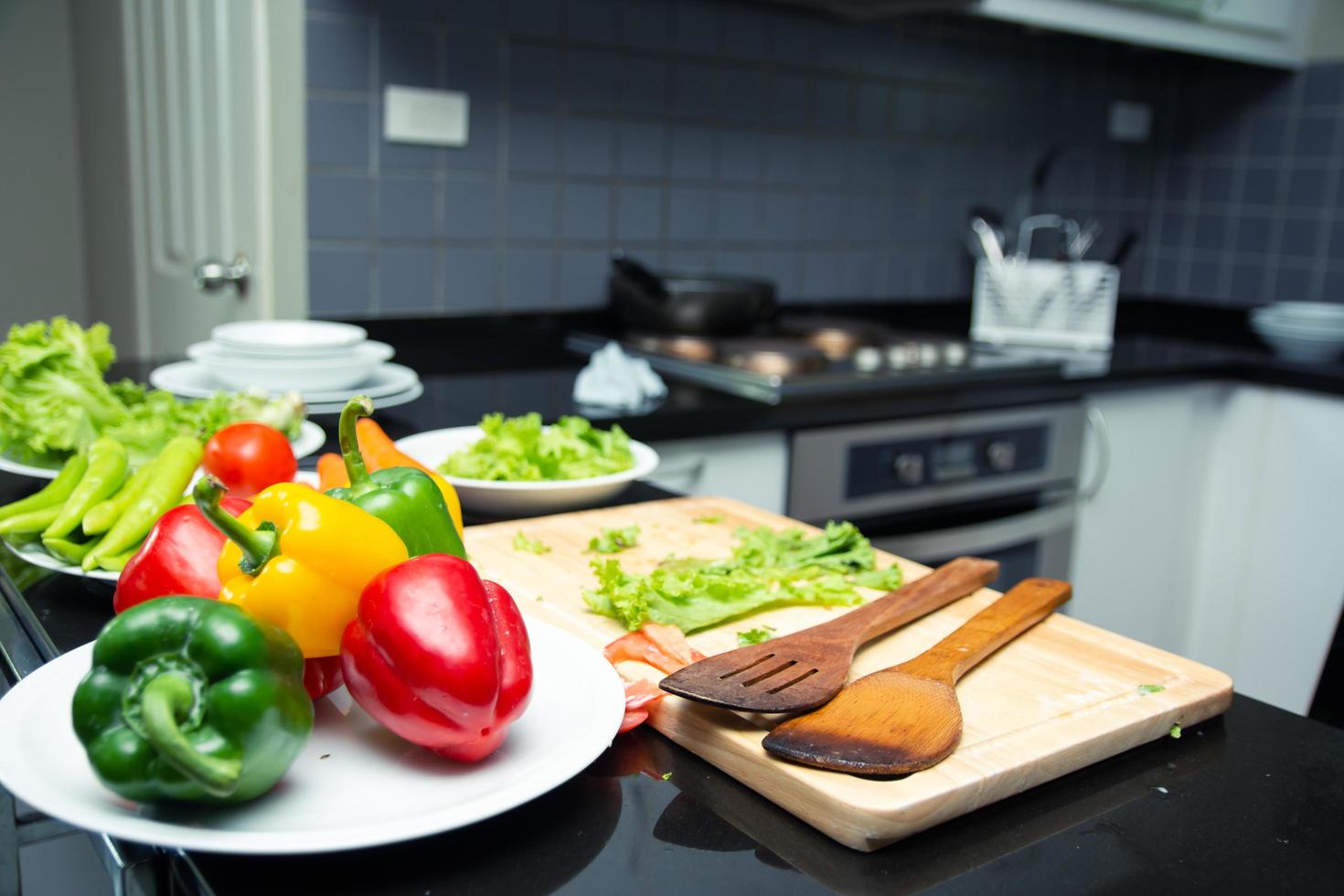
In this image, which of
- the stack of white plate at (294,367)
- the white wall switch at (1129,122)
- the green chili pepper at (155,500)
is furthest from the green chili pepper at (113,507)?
the white wall switch at (1129,122)

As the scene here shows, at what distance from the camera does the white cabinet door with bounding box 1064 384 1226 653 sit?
2.13m

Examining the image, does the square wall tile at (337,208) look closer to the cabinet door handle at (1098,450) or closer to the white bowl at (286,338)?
the white bowl at (286,338)

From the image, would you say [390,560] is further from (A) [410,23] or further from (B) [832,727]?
(A) [410,23]

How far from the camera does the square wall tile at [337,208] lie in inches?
75.1

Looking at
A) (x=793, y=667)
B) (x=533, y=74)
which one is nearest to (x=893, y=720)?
(x=793, y=667)

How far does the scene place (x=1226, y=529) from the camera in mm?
2320

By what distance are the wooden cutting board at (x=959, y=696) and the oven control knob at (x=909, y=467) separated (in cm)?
84

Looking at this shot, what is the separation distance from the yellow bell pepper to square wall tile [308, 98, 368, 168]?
4.69 feet

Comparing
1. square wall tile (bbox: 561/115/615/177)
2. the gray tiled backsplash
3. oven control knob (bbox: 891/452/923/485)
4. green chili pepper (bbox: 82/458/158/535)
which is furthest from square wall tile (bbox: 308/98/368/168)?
green chili pepper (bbox: 82/458/158/535)

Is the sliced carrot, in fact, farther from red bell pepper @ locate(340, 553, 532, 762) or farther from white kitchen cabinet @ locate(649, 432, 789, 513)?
white kitchen cabinet @ locate(649, 432, 789, 513)

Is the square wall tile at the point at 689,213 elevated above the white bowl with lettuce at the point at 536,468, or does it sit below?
above

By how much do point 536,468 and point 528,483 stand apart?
0.03 meters

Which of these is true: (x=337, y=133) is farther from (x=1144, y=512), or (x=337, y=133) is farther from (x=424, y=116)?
(x=1144, y=512)

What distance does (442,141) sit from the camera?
6.56ft
